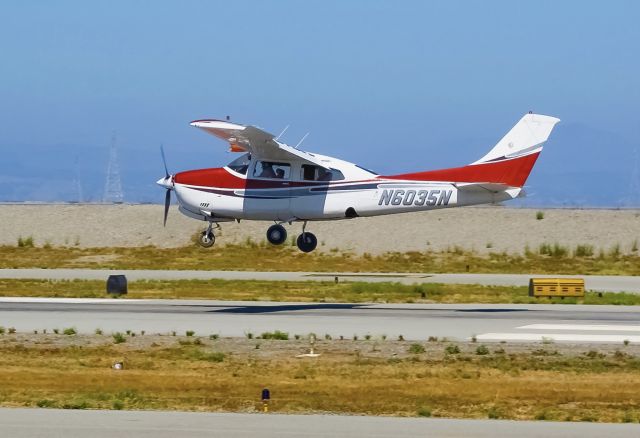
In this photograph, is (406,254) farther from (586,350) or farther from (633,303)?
(586,350)

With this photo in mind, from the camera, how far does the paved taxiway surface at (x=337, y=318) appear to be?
1089 inches

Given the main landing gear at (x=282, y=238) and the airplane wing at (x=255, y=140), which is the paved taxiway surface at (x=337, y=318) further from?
the airplane wing at (x=255, y=140)

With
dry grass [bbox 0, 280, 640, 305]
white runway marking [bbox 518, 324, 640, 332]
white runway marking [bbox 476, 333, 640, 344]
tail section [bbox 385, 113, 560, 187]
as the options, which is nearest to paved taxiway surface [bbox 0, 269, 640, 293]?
dry grass [bbox 0, 280, 640, 305]

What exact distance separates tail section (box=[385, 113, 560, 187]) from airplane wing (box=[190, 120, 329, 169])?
3.09m

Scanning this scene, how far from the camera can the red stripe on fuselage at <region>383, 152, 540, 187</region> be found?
41719 mm

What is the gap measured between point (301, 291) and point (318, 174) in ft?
12.9

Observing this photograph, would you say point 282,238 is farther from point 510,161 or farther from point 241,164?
point 510,161

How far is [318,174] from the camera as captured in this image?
4241 centimetres

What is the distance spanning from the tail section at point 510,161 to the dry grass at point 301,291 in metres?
3.48

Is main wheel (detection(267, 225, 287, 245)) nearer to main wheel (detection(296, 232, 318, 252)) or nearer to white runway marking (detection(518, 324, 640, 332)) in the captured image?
main wheel (detection(296, 232, 318, 252))

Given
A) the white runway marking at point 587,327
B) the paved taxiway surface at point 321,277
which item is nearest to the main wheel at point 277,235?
the paved taxiway surface at point 321,277

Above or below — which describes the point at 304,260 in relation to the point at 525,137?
below

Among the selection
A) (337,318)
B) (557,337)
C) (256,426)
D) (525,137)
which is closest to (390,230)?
(525,137)

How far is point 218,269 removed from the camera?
5534 centimetres
